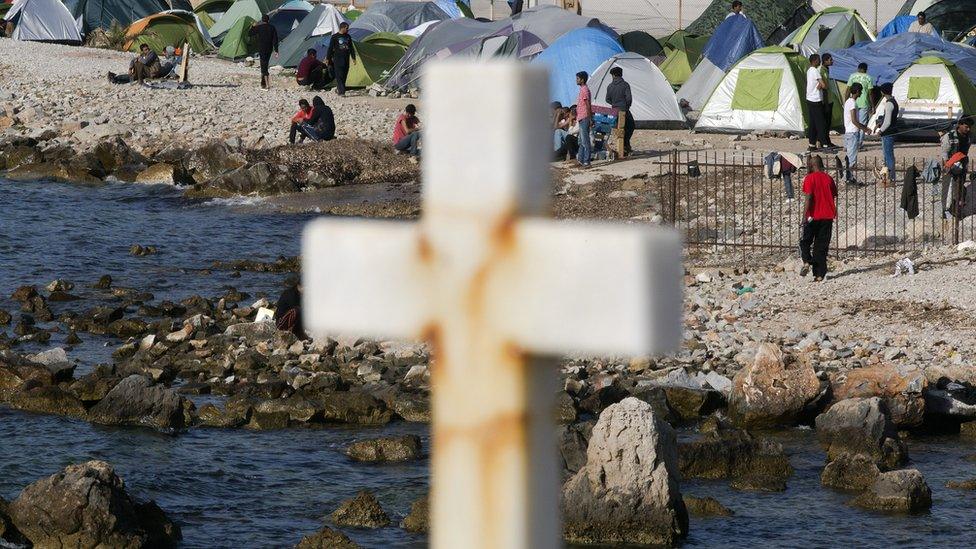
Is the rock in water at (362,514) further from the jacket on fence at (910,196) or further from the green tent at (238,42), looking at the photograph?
the green tent at (238,42)

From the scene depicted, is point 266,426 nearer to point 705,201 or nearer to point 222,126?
point 705,201

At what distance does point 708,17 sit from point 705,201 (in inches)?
843

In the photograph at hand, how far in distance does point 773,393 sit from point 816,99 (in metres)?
13.9

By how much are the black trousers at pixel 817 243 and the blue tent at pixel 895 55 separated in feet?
45.1

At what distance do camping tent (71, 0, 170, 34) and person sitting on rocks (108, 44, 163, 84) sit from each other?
8881 millimetres

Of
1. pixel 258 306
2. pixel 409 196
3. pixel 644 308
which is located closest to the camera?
pixel 644 308

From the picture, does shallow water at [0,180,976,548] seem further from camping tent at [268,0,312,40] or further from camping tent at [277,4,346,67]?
camping tent at [268,0,312,40]

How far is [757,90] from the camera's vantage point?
29.1m

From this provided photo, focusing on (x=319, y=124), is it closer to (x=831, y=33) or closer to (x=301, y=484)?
(x=831, y=33)

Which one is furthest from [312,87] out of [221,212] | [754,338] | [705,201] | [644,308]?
[644,308]

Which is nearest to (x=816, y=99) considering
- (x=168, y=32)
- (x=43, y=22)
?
(x=168, y=32)

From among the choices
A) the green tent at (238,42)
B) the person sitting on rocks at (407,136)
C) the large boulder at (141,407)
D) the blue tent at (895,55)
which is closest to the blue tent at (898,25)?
the blue tent at (895,55)

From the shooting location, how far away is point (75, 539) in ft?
33.1

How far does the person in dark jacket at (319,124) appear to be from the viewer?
29.1 meters
